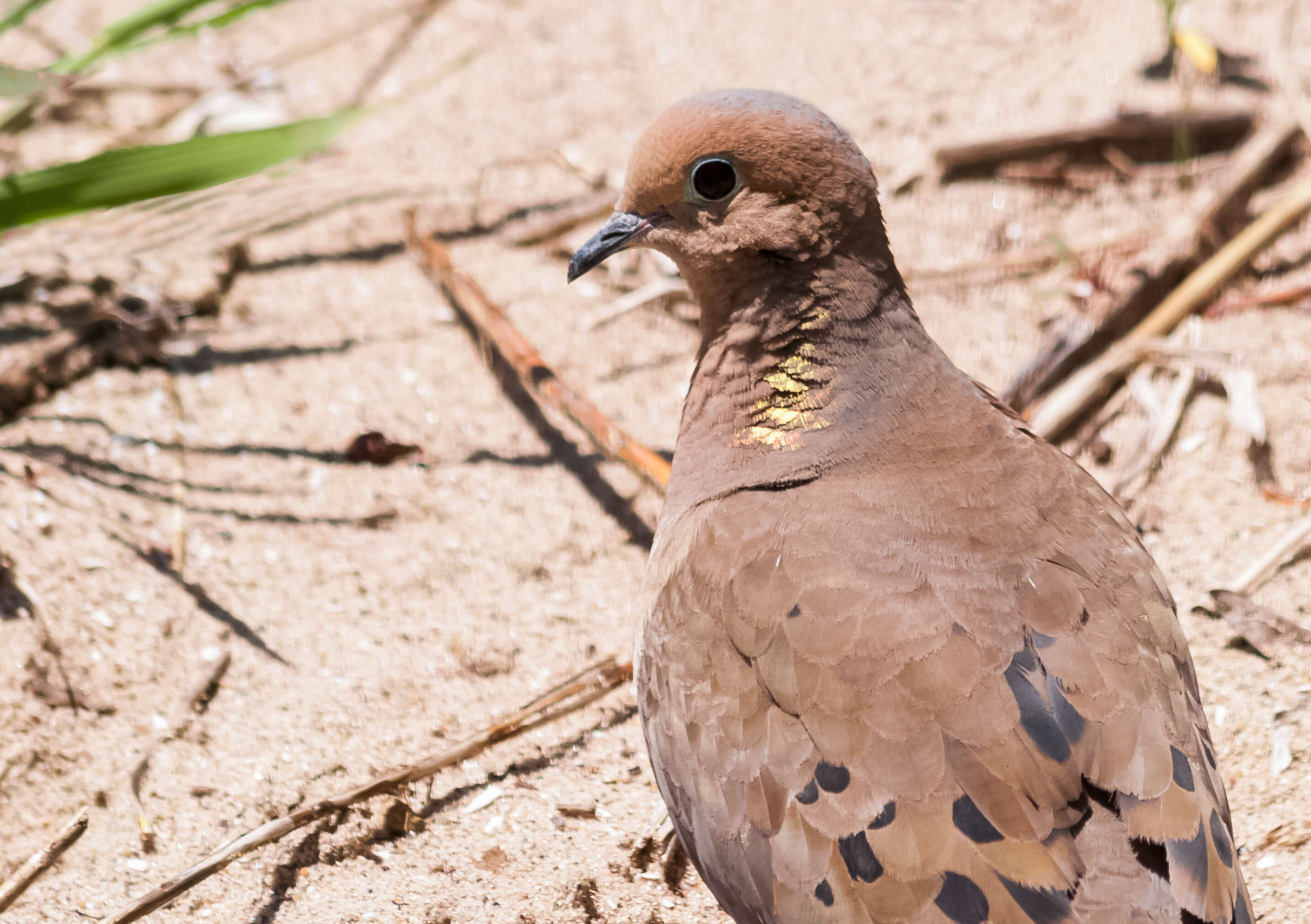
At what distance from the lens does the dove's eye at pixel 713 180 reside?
2.31 meters

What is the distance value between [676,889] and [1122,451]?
6.23ft

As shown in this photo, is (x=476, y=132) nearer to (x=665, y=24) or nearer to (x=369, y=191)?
(x=369, y=191)

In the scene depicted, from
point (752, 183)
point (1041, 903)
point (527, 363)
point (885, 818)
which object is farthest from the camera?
point (527, 363)

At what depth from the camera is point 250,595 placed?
3086 millimetres

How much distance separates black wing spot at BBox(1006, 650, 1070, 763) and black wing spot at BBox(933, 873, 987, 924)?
0.23 m

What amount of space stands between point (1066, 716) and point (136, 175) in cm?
254

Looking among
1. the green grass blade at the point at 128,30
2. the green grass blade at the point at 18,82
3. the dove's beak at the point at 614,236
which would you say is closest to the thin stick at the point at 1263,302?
the dove's beak at the point at 614,236

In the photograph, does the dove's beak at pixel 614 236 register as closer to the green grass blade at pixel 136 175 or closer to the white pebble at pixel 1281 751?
the green grass blade at pixel 136 175

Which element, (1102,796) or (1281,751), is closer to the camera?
(1102,796)

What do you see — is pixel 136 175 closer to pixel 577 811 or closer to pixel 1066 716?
pixel 577 811

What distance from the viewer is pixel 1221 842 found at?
6.14ft

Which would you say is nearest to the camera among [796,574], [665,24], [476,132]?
[796,574]

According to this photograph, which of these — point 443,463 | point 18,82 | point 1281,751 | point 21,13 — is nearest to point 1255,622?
point 1281,751

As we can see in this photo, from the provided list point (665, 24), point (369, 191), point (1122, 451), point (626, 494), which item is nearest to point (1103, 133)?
point (1122, 451)
